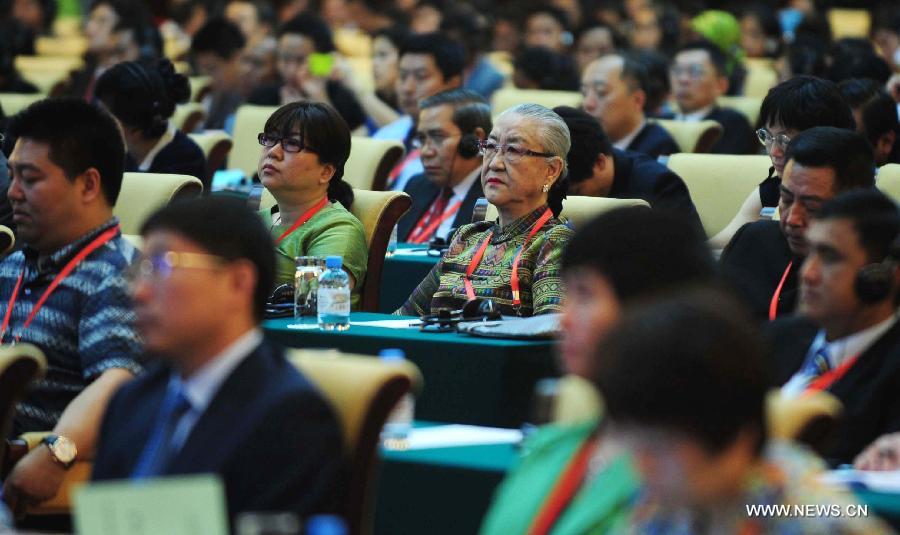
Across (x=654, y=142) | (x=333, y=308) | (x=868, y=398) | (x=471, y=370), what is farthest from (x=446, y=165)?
(x=868, y=398)

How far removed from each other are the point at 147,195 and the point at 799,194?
7.41ft

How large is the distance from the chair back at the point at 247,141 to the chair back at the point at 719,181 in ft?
9.09

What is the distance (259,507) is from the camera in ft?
7.97

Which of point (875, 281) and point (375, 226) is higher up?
point (875, 281)

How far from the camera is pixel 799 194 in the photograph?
4.05m

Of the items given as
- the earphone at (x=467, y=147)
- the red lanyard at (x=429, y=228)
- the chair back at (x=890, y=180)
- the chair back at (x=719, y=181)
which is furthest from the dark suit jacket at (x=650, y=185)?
the chair back at (x=890, y=180)

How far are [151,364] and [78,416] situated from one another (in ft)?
0.83

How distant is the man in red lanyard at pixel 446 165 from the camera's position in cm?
662

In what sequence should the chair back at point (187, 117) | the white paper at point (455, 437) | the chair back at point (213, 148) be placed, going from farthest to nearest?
the chair back at point (187, 117) → the chair back at point (213, 148) → the white paper at point (455, 437)

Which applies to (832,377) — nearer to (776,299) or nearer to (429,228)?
(776,299)

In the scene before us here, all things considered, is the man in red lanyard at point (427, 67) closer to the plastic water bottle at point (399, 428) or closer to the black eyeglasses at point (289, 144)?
the black eyeglasses at point (289, 144)

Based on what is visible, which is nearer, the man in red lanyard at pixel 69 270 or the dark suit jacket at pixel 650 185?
the man in red lanyard at pixel 69 270

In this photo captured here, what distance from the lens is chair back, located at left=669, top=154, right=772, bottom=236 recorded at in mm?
6215

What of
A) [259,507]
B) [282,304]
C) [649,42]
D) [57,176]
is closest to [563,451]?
[259,507]
